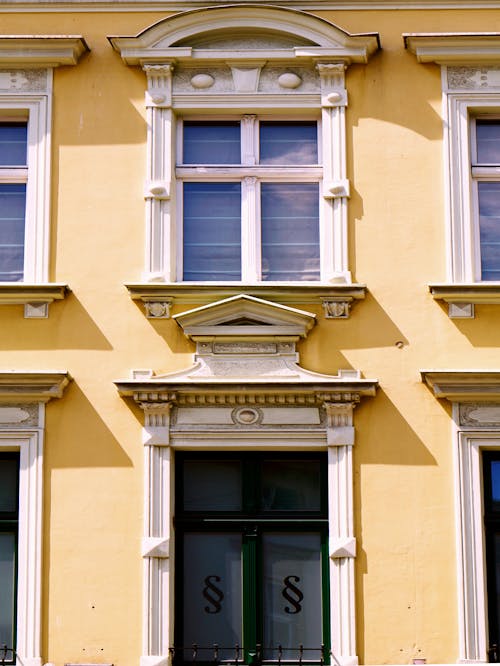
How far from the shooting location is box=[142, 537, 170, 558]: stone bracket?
13328 millimetres

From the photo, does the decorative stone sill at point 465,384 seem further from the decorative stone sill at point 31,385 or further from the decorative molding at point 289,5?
the decorative molding at point 289,5

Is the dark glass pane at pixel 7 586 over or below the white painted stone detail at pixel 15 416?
below

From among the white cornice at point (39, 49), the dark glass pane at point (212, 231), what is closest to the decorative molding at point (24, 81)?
the white cornice at point (39, 49)

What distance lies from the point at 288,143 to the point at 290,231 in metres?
0.86

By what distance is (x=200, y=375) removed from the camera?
13797mm

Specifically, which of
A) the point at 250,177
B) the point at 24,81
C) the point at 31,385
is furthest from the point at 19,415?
the point at 24,81

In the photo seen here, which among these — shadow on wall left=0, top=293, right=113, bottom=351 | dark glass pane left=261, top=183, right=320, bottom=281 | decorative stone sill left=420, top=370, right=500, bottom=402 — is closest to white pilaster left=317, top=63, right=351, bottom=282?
dark glass pane left=261, top=183, right=320, bottom=281

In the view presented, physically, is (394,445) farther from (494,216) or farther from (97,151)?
(97,151)

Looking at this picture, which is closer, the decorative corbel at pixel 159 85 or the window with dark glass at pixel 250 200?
the window with dark glass at pixel 250 200

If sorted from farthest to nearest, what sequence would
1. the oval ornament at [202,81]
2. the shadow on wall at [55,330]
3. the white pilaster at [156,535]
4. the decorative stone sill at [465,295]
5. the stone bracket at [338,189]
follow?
the oval ornament at [202,81] → the stone bracket at [338,189] → the shadow on wall at [55,330] → the decorative stone sill at [465,295] → the white pilaster at [156,535]

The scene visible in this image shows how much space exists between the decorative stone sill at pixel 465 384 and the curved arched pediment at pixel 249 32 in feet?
10.2

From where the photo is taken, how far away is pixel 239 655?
13344 mm

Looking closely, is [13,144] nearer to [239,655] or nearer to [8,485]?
[8,485]

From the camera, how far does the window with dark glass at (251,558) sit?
1342 cm
